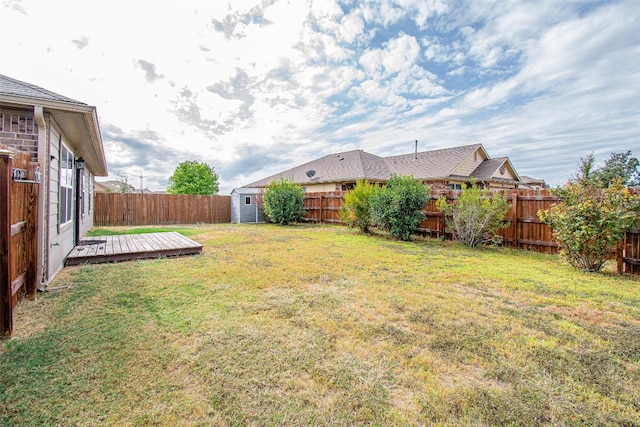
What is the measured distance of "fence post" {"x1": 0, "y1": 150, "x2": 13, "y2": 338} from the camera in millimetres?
2562

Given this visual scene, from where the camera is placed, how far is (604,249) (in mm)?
5375

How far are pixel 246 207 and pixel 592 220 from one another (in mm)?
15873

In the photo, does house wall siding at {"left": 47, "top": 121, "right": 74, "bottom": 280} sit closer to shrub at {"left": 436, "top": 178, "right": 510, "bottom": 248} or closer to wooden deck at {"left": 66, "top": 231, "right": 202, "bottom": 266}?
wooden deck at {"left": 66, "top": 231, "right": 202, "bottom": 266}

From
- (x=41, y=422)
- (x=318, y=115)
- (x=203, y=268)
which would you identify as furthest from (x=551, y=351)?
(x=318, y=115)

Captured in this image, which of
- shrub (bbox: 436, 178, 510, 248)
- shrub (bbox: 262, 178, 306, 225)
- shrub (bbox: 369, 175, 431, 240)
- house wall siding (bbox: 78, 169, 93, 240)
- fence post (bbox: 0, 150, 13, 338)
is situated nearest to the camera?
fence post (bbox: 0, 150, 13, 338)

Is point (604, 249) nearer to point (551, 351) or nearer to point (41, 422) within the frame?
point (551, 351)

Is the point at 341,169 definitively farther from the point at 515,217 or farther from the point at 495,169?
the point at 515,217

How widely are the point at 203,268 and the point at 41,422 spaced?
3.89m

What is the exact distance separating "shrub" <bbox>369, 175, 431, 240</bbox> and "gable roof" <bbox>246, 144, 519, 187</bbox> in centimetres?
735

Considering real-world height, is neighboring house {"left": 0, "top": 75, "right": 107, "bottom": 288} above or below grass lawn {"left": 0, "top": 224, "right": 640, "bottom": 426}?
above

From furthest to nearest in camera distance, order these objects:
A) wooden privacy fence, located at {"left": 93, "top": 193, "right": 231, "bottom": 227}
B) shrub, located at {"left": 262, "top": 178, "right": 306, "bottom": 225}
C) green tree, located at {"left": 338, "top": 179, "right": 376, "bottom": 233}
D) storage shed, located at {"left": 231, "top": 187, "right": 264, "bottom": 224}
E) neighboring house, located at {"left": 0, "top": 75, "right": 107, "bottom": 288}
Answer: storage shed, located at {"left": 231, "top": 187, "right": 264, "bottom": 224} → shrub, located at {"left": 262, "top": 178, "right": 306, "bottom": 225} → wooden privacy fence, located at {"left": 93, "top": 193, "right": 231, "bottom": 227} → green tree, located at {"left": 338, "top": 179, "right": 376, "bottom": 233} → neighboring house, located at {"left": 0, "top": 75, "right": 107, "bottom": 288}

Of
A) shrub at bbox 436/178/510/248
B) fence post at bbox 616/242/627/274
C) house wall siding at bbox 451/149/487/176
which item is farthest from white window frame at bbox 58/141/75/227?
house wall siding at bbox 451/149/487/176

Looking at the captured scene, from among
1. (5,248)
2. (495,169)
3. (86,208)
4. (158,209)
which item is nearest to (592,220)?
(5,248)

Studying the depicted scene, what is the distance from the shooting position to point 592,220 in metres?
5.42
